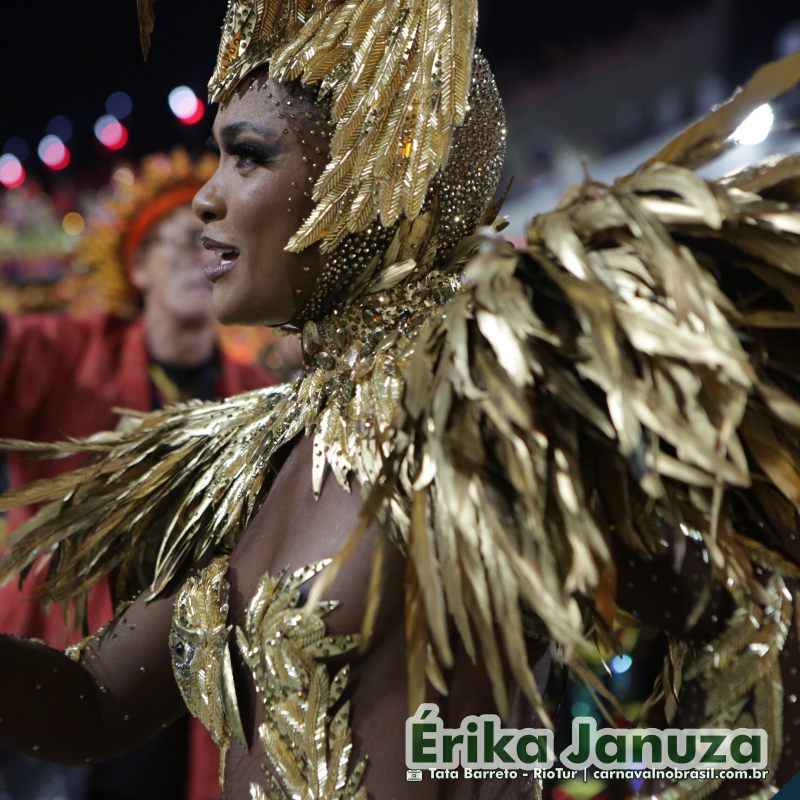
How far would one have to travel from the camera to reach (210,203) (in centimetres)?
144

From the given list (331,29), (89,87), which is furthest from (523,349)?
(89,87)

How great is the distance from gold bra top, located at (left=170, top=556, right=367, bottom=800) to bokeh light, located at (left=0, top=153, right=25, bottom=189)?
3756mm

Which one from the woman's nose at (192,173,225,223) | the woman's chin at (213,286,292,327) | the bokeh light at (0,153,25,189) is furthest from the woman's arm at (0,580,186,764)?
the bokeh light at (0,153,25,189)

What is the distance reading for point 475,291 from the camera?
1127 millimetres

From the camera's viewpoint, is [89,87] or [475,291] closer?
[475,291]

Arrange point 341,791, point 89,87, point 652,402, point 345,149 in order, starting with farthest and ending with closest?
point 89,87, point 345,149, point 341,791, point 652,402

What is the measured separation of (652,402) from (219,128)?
66 centimetres

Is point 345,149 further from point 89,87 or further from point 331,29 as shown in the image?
point 89,87

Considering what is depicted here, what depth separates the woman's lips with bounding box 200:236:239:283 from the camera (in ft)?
4.71

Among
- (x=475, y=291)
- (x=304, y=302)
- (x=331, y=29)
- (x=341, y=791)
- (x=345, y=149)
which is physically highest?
(x=331, y=29)

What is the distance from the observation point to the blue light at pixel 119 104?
4402 mm

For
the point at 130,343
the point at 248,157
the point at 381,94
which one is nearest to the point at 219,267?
the point at 248,157

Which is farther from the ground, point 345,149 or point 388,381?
point 345,149

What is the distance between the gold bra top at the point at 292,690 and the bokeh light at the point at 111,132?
347 centimetres
